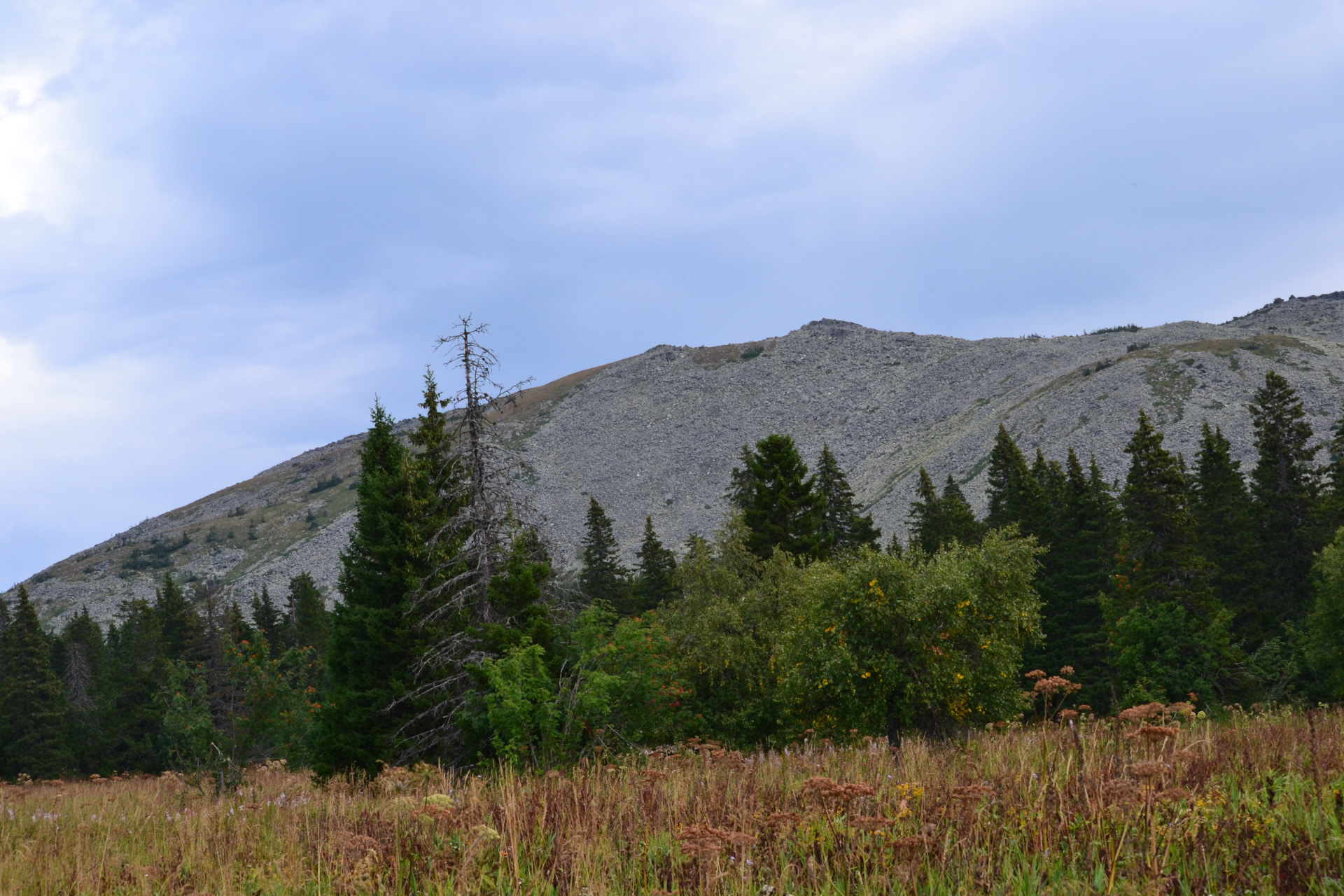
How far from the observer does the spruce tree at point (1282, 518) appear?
4022cm

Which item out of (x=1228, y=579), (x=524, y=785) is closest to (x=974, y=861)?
(x=524, y=785)

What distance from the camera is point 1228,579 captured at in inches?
1598

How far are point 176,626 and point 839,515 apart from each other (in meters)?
51.5

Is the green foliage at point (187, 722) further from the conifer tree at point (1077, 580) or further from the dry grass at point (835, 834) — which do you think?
the conifer tree at point (1077, 580)

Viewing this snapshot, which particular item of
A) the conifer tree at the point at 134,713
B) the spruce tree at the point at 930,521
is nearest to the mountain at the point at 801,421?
the spruce tree at the point at 930,521

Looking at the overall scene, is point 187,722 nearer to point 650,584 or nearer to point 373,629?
point 373,629

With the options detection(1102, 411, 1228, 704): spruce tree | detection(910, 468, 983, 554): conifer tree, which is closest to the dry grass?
detection(1102, 411, 1228, 704): spruce tree

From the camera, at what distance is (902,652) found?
20766 millimetres

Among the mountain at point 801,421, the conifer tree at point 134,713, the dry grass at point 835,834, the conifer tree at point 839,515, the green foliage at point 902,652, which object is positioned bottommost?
the conifer tree at point 134,713

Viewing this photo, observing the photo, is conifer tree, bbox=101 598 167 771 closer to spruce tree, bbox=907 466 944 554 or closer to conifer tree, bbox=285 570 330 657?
conifer tree, bbox=285 570 330 657

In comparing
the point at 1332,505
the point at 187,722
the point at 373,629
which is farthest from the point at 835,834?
the point at 1332,505

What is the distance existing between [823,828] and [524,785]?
3097mm

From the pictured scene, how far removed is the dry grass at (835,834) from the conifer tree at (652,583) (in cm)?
4851

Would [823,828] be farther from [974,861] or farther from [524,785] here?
[524,785]
